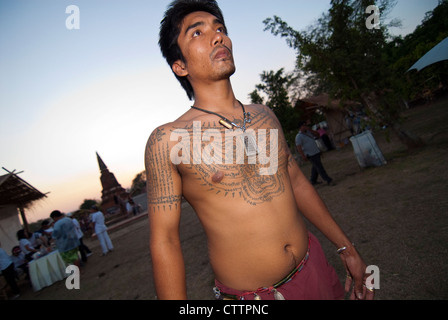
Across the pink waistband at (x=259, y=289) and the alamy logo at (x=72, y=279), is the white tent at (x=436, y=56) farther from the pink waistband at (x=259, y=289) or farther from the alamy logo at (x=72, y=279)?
the alamy logo at (x=72, y=279)

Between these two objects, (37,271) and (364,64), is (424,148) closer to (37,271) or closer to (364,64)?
(364,64)

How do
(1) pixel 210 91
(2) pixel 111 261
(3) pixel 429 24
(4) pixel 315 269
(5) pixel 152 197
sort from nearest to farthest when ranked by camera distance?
(5) pixel 152 197 < (4) pixel 315 269 < (1) pixel 210 91 < (2) pixel 111 261 < (3) pixel 429 24

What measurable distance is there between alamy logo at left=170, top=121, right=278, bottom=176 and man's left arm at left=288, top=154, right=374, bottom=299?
0.33 meters

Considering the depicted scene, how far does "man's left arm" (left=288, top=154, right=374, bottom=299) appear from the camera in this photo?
4.88 feet

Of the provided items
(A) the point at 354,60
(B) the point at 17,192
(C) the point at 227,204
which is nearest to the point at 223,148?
(C) the point at 227,204

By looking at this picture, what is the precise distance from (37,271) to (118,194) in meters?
20.2

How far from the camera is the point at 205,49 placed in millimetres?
1619

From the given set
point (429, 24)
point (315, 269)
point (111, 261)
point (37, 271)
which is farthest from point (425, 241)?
point (429, 24)

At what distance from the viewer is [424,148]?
7215 mm

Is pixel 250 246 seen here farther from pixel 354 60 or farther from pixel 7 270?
pixel 7 270

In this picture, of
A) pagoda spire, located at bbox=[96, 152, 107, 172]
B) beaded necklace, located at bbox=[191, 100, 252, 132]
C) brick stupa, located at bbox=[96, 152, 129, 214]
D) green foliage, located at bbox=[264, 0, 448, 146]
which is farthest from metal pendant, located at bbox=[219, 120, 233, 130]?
pagoda spire, located at bbox=[96, 152, 107, 172]

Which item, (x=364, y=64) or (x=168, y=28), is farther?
(x=364, y=64)

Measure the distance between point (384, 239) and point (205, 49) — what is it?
12.1ft

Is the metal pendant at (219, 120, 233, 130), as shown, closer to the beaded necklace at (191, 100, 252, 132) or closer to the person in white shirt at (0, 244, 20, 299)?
the beaded necklace at (191, 100, 252, 132)
